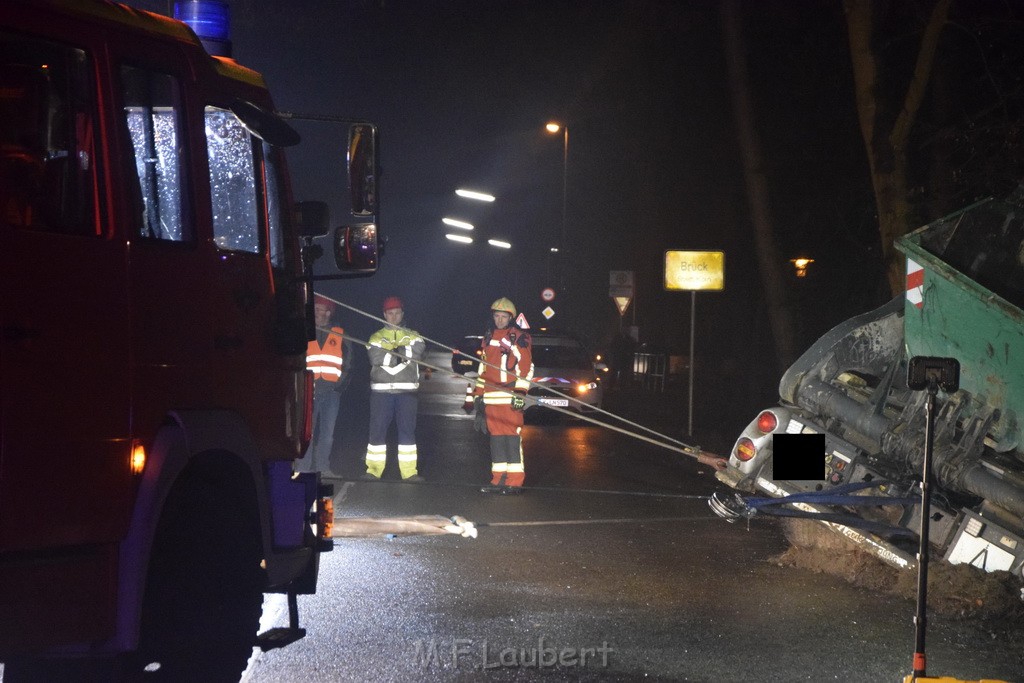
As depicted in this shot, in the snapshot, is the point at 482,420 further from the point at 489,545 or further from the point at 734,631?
the point at 734,631

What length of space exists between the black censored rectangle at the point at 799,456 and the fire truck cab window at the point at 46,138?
5.51 m

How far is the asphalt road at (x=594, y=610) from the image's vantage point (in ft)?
19.9

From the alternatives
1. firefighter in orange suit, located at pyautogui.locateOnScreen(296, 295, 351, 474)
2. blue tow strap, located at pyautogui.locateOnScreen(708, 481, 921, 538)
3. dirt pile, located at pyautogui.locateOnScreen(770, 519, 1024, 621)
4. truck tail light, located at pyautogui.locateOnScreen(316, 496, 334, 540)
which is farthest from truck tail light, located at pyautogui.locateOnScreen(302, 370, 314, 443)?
firefighter in orange suit, located at pyautogui.locateOnScreen(296, 295, 351, 474)

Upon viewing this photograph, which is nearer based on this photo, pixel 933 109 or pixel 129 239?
pixel 129 239

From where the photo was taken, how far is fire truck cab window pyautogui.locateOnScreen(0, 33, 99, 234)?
3.90 meters

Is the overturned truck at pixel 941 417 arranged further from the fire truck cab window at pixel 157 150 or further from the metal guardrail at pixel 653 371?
the metal guardrail at pixel 653 371

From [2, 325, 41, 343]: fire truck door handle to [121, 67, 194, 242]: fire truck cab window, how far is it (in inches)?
26.7

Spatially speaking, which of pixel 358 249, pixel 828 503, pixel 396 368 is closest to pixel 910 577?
Result: pixel 828 503

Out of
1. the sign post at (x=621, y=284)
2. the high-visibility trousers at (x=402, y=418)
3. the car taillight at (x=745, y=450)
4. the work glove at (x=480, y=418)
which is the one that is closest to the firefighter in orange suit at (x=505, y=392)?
the work glove at (x=480, y=418)

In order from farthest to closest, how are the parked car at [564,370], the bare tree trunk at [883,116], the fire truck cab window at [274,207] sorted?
the parked car at [564,370]
the bare tree trunk at [883,116]
the fire truck cab window at [274,207]

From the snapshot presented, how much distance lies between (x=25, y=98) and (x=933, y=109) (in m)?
15.3

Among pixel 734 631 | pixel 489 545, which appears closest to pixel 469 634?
pixel 734 631

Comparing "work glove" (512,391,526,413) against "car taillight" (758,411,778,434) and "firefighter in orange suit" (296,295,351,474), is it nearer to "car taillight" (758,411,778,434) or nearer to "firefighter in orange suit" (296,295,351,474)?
"firefighter in orange suit" (296,295,351,474)

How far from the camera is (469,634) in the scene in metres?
6.64
